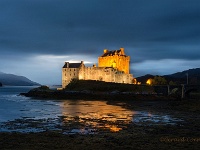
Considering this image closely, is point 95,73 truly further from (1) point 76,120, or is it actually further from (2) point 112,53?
(1) point 76,120

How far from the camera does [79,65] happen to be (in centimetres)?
10075

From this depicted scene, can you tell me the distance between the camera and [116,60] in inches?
4247

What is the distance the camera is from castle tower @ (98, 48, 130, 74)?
107875 millimetres

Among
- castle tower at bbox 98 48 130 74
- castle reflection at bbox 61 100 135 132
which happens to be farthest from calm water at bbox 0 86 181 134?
castle tower at bbox 98 48 130 74

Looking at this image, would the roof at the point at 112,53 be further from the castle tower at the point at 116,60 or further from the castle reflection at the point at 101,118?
the castle reflection at the point at 101,118

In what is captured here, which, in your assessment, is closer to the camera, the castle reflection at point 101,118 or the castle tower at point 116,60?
the castle reflection at point 101,118

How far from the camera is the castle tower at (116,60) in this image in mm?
107875

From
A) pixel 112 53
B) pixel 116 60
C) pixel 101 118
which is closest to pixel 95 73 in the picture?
pixel 116 60

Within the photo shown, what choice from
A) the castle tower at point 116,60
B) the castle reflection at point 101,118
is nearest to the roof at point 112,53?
the castle tower at point 116,60

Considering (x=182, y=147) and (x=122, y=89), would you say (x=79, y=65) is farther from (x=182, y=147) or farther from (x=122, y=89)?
(x=182, y=147)

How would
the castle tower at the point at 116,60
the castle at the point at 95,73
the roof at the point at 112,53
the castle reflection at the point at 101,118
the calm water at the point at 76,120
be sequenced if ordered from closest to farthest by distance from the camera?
the calm water at the point at 76,120 < the castle reflection at the point at 101,118 < the castle at the point at 95,73 < the castle tower at the point at 116,60 < the roof at the point at 112,53

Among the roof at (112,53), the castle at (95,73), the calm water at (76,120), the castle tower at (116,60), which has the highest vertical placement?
the roof at (112,53)

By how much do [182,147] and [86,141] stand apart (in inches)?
217

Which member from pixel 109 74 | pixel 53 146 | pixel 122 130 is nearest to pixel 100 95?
pixel 109 74
